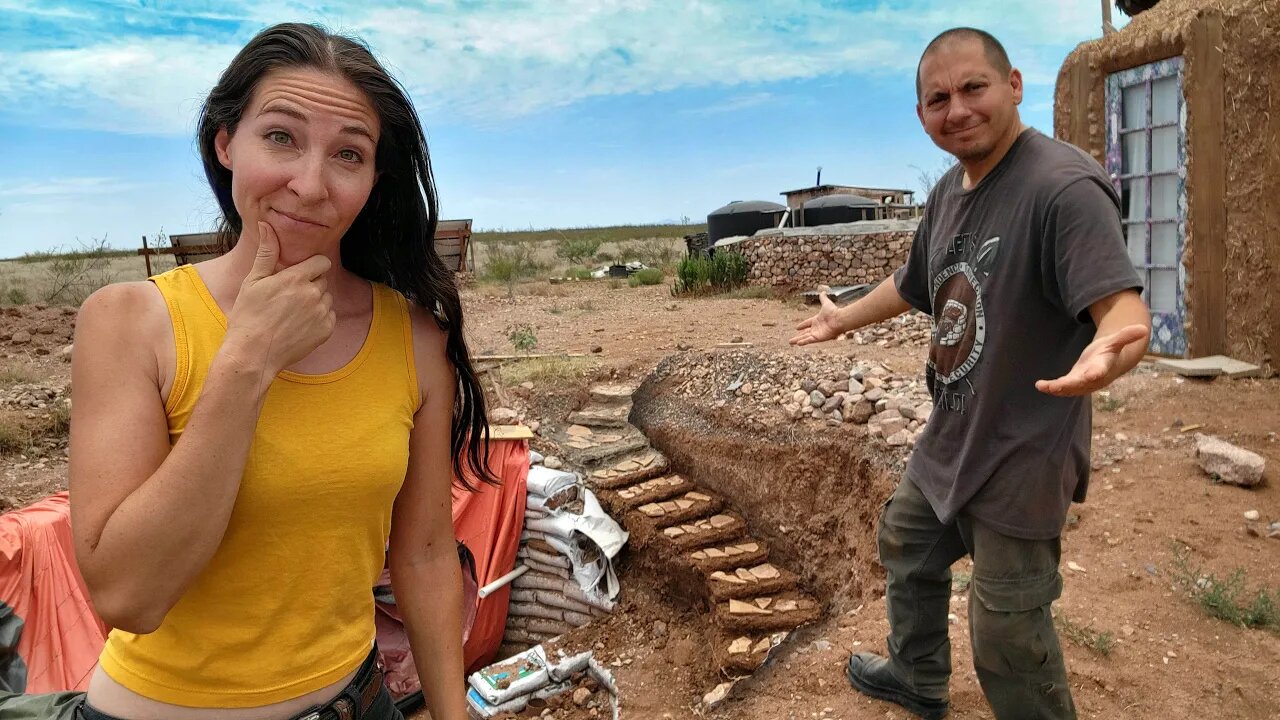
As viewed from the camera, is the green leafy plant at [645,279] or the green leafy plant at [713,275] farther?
the green leafy plant at [645,279]

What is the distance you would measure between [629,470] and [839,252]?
779 cm

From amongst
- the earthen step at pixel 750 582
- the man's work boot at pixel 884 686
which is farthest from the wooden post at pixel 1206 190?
the man's work boot at pixel 884 686

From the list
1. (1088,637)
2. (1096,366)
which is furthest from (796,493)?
(1096,366)

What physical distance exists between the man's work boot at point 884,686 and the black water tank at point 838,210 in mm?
14661

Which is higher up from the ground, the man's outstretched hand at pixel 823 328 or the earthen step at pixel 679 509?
the man's outstretched hand at pixel 823 328

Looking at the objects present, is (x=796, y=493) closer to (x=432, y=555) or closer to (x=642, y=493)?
(x=642, y=493)

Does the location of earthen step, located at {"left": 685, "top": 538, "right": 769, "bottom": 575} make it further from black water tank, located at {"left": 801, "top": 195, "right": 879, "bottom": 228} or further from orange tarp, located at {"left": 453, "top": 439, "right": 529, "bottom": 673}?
black water tank, located at {"left": 801, "top": 195, "right": 879, "bottom": 228}

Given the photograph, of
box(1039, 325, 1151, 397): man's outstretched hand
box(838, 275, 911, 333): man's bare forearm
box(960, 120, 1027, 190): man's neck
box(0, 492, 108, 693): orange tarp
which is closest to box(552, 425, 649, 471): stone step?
box(0, 492, 108, 693): orange tarp

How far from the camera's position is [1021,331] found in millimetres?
1918

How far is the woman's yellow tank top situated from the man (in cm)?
146

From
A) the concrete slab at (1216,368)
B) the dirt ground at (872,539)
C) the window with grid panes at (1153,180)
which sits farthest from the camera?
the window with grid panes at (1153,180)

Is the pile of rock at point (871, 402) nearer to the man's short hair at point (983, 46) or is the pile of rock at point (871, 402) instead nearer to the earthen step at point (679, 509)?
the earthen step at point (679, 509)

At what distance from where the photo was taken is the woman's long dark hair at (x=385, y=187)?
115 cm

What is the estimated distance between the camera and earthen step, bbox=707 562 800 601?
4500 millimetres
